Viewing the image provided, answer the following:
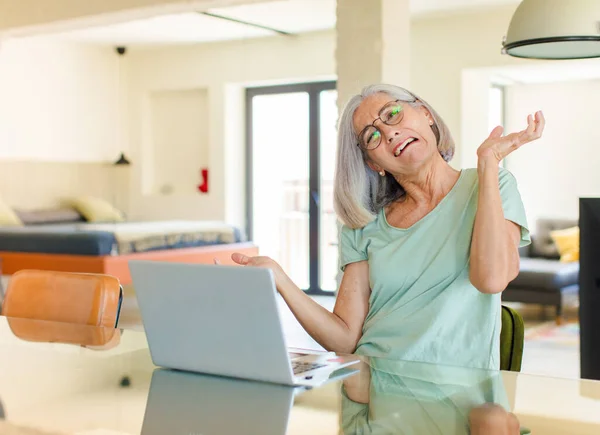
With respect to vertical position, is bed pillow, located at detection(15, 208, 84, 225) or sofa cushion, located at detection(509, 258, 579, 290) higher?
bed pillow, located at detection(15, 208, 84, 225)

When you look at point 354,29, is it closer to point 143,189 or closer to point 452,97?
point 452,97

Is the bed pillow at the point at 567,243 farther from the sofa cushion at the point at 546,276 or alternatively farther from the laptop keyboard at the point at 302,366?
the laptop keyboard at the point at 302,366

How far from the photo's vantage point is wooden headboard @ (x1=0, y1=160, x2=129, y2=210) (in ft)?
28.1

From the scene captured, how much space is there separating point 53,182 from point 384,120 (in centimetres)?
774

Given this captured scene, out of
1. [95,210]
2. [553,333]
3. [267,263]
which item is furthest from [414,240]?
[95,210]

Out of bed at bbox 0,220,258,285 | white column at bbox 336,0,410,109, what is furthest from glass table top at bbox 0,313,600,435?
bed at bbox 0,220,258,285

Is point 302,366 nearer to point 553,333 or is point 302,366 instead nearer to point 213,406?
point 213,406

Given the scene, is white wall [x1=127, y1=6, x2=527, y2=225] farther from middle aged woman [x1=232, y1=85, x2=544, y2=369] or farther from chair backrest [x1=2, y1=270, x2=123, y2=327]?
middle aged woman [x1=232, y1=85, x2=544, y2=369]

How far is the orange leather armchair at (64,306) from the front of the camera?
2.21 m

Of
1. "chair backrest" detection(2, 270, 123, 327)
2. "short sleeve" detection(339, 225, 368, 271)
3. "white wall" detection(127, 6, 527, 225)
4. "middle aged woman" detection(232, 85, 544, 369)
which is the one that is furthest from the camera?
"white wall" detection(127, 6, 527, 225)

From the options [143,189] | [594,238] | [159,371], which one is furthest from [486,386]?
[143,189]

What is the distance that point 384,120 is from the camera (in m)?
1.80

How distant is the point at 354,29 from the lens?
4852mm

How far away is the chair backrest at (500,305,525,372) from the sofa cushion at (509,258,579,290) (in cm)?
491
